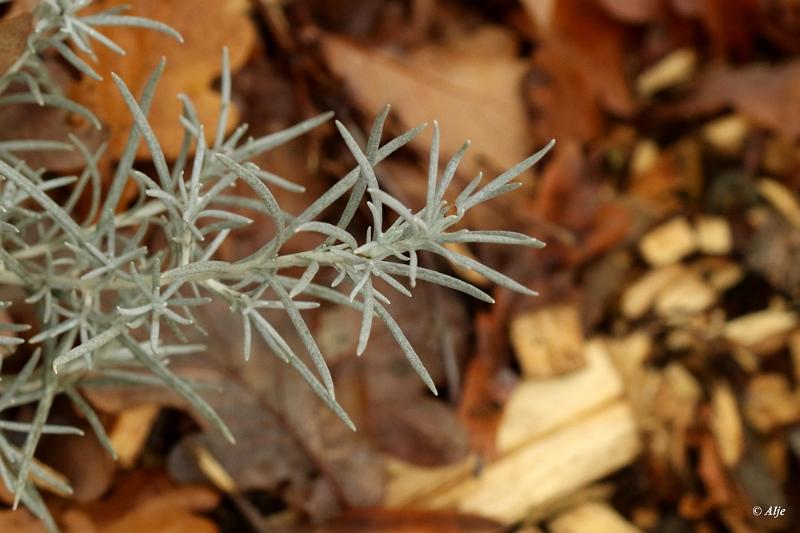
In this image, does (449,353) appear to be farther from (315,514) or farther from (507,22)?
(507,22)

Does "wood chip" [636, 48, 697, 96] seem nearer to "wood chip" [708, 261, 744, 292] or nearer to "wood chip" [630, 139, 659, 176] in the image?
"wood chip" [630, 139, 659, 176]

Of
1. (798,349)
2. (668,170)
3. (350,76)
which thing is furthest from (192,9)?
(798,349)

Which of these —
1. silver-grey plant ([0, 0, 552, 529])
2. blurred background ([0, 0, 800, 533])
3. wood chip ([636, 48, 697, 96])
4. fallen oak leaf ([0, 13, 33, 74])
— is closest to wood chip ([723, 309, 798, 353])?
blurred background ([0, 0, 800, 533])

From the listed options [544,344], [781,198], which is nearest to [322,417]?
[544,344]

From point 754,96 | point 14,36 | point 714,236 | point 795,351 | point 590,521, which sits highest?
point 14,36

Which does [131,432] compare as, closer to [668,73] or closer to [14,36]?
[14,36]

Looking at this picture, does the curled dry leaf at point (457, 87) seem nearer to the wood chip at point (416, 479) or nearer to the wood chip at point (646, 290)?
the wood chip at point (646, 290)

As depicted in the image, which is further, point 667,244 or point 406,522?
point 667,244
